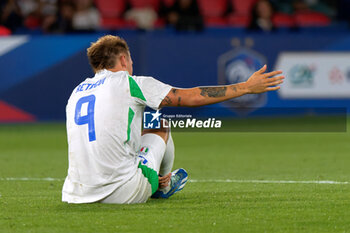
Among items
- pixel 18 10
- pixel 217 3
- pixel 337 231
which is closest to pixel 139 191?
pixel 337 231

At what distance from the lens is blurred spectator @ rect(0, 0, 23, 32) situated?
17.5 meters

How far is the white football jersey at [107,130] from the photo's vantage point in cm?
593

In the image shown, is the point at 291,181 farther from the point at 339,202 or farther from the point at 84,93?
the point at 84,93

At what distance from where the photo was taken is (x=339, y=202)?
624 centimetres

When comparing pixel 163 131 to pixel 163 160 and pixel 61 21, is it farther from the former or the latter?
pixel 61 21

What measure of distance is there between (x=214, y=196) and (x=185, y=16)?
1087cm

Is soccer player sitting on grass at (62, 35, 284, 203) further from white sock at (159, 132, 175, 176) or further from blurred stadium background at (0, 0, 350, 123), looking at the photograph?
blurred stadium background at (0, 0, 350, 123)

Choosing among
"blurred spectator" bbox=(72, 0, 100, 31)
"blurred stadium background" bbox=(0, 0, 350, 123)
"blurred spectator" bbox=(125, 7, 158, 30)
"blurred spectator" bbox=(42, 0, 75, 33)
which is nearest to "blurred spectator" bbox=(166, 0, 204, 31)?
"blurred stadium background" bbox=(0, 0, 350, 123)

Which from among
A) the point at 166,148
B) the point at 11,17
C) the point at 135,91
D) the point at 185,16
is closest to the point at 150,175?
the point at 166,148

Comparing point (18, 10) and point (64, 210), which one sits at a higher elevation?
point (64, 210)

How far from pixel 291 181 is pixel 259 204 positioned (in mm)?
1781

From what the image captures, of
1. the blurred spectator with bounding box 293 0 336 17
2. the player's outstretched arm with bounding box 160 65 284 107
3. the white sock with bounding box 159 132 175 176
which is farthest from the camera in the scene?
the blurred spectator with bounding box 293 0 336 17

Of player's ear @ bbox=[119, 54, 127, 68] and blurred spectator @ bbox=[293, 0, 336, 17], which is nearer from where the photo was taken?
player's ear @ bbox=[119, 54, 127, 68]

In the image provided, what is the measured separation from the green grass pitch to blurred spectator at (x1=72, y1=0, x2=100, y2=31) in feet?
17.5
